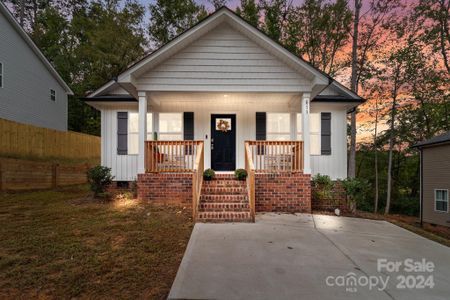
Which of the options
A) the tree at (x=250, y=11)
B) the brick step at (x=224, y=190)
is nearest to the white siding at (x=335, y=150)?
the brick step at (x=224, y=190)

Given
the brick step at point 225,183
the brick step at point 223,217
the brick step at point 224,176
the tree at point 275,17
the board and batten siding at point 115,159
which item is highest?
the tree at point 275,17

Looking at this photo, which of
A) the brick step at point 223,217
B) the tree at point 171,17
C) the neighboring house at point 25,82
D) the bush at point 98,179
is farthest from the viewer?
the tree at point 171,17

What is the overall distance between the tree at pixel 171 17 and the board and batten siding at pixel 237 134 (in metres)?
12.6

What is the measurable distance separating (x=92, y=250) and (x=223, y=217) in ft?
9.20

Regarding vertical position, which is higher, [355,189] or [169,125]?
[169,125]

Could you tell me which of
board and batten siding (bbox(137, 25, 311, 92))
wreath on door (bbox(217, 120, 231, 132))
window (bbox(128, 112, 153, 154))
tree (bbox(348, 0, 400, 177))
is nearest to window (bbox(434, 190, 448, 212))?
tree (bbox(348, 0, 400, 177))

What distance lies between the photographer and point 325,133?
30.6ft

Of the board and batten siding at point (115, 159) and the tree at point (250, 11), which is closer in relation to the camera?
the board and batten siding at point (115, 159)

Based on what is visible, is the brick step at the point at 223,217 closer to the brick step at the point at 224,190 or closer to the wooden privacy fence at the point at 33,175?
the brick step at the point at 224,190

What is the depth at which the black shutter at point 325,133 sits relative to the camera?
30.4 feet

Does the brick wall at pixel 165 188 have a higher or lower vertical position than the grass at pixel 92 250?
higher

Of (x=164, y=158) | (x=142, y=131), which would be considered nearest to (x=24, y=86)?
(x=142, y=131)

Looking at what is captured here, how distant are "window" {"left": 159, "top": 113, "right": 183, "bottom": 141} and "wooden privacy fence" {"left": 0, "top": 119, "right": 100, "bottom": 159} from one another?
6746 mm

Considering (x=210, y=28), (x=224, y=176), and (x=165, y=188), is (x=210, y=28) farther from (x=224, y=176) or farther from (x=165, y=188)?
(x=165, y=188)
